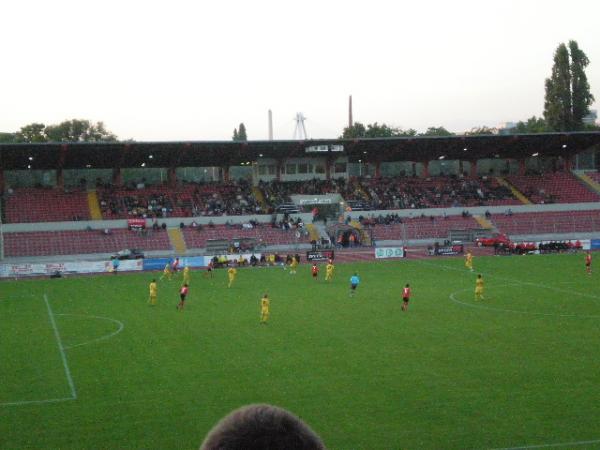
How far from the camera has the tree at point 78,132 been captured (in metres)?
105

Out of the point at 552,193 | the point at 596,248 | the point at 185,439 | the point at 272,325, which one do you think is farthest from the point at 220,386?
the point at 552,193

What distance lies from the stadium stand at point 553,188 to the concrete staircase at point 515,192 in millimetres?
406

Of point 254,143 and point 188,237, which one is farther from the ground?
point 254,143

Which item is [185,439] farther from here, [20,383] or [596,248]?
[596,248]

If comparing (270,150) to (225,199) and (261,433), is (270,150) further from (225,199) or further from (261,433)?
(261,433)

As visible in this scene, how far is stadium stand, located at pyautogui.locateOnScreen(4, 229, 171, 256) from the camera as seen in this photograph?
55.3 metres

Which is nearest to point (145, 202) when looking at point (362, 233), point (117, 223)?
point (117, 223)

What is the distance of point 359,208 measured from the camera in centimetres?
6912

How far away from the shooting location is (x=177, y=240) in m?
59.6

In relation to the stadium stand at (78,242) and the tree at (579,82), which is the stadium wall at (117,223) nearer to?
the stadium stand at (78,242)

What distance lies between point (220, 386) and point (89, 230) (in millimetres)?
45029

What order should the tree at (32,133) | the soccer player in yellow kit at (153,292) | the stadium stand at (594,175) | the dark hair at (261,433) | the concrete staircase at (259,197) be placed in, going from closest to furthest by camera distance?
the dark hair at (261,433) < the soccer player in yellow kit at (153,292) < the concrete staircase at (259,197) < the stadium stand at (594,175) < the tree at (32,133)

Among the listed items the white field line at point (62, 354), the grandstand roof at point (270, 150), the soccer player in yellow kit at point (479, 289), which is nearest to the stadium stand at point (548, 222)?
the grandstand roof at point (270, 150)

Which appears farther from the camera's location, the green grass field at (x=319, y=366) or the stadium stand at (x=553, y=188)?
the stadium stand at (x=553, y=188)
